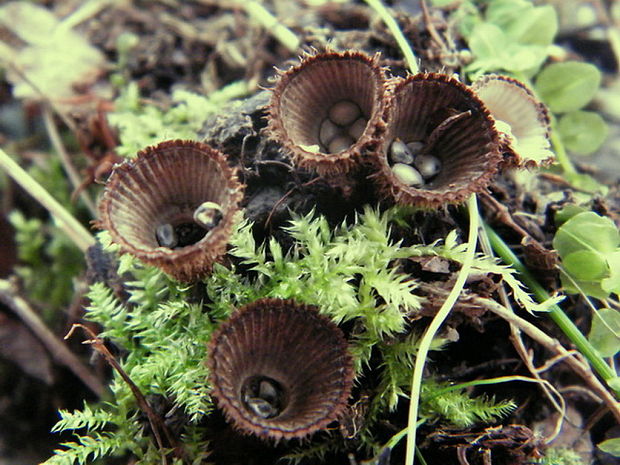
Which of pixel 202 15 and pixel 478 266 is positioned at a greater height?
pixel 202 15

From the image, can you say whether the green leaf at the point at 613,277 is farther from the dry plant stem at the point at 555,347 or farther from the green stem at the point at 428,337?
the green stem at the point at 428,337

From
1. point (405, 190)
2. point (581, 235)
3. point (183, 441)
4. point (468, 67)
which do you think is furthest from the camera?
point (468, 67)

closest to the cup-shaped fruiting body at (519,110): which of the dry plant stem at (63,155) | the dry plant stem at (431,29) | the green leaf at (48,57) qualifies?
the dry plant stem at (431,29)

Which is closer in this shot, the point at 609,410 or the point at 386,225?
the point at 386,225

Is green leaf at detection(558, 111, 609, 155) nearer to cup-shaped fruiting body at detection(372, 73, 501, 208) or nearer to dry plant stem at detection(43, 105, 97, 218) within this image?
cup-shaped fruiting body at detection(372, 73, 501, 208)

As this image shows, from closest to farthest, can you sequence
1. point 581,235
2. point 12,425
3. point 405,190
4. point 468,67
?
1. point 405,190
2. point 581,235
3. point 468,67
4. point 12,425

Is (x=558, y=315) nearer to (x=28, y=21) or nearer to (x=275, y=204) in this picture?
(x=275, y=204)

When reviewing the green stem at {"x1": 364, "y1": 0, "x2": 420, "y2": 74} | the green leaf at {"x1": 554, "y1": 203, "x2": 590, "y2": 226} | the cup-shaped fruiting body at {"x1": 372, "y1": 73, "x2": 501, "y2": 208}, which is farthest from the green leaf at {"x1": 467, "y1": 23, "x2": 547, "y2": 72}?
the green leaf at {"x1": 554, "y1": 203, "x2": 590, "y2": 226}

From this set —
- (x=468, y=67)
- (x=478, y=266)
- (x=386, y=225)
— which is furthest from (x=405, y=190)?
(x=468, y=67)

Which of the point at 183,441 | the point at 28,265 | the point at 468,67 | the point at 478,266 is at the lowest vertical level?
the point at 478,266

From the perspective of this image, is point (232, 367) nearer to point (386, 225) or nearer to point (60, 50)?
point (386, 225)
